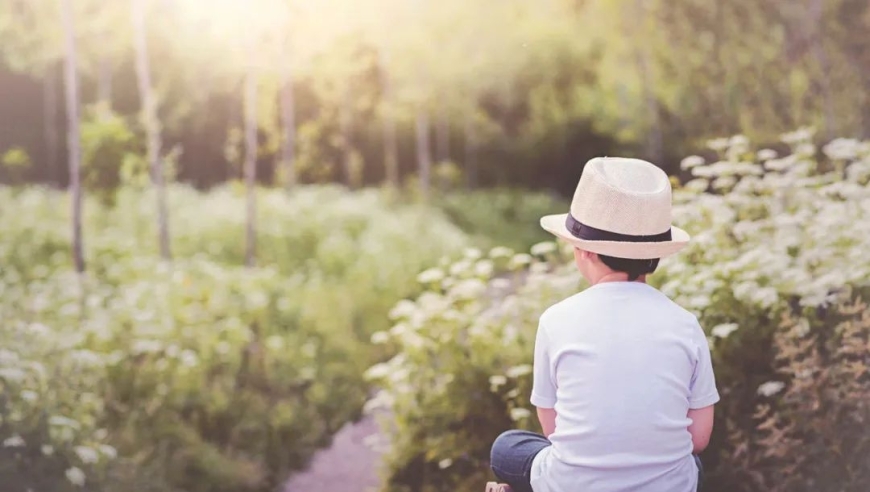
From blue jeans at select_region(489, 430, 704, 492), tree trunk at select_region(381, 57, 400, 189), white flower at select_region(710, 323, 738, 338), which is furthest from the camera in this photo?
tree trunk at select_region(381, 57, 400, 189)

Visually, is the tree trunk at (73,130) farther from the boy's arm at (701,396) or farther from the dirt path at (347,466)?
the boy's arm at (701,396)

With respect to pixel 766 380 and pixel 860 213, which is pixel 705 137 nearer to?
pixel 860 213

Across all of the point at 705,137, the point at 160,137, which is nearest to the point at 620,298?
the point at 705,137

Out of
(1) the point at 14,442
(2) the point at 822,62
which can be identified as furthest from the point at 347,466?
(2) the point at 822,62

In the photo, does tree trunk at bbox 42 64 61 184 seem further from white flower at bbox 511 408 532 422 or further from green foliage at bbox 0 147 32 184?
white flower at bbox 511 408 532 422

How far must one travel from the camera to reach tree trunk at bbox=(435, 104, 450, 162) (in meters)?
4.21

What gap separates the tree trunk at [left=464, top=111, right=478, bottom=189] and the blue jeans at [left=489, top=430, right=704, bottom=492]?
7.82 feet

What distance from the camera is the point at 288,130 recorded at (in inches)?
153

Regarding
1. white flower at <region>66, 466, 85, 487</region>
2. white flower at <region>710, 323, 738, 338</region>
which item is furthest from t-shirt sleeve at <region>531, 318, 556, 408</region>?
white flower at <region>66, 466, 85, 487</region>

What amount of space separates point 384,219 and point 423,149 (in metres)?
0.41

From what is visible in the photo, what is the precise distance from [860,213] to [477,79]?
1.83m

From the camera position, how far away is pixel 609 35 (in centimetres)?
378

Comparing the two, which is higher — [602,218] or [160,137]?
[160,137]

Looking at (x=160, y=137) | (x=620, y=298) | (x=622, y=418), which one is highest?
(x=160, y=137)
